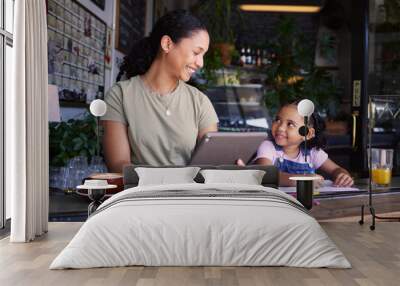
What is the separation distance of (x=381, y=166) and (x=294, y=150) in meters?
1.08

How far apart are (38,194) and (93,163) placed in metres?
0.94

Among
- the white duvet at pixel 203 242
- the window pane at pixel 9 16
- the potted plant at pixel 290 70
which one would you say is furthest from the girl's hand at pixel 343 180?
the window pane at pixel 9 16

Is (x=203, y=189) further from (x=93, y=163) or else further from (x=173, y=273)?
(x=93, y=163)

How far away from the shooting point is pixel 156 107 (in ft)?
21.3

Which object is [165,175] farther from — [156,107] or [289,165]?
[289,165]

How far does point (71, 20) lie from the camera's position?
626 cm

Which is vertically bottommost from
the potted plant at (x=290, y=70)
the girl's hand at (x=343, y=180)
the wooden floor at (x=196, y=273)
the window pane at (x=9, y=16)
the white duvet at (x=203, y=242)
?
the wooden floor at (x=196, y=273)

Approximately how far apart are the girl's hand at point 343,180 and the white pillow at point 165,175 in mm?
1794

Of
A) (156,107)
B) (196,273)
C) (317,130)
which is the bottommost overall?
(196,273)

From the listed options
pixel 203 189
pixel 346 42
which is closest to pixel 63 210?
pixel 203 189

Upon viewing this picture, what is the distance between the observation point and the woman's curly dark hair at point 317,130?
22.9 feet

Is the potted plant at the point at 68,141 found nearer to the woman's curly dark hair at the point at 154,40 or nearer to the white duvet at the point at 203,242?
the woman's curly dark hair at the point at 154,40

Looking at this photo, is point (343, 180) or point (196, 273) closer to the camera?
point (196, 273)

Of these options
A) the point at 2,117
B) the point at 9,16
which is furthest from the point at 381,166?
the point at 9,16
